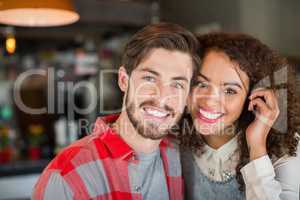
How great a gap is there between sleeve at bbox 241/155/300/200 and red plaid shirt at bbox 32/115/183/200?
21 cm

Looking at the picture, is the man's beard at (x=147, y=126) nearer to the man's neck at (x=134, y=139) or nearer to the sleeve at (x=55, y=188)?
the man's neck at (x=134, y=139)

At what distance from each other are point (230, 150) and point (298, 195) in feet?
0.70

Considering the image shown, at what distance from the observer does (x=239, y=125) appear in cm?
111

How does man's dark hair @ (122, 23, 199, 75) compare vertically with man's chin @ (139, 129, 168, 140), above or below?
above

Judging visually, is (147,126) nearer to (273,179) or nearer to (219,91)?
(219,91)

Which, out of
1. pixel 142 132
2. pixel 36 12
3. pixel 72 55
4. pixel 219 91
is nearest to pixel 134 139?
pixel 142 132

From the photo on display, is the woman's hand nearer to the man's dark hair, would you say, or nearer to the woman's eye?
the woman's eye

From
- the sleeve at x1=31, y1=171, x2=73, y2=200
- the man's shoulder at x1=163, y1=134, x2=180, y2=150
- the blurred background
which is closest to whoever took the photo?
the sleeve at x1=31, y1=171, x2=73, y2=200

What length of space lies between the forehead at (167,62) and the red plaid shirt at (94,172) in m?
0.19

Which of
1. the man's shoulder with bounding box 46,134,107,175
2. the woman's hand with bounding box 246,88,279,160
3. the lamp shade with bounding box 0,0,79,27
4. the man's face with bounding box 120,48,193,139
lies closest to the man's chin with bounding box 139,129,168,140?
the man's face with bounding box 120,48,193,139

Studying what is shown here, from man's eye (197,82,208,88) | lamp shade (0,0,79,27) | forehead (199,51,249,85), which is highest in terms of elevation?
lamp shade (0,0,79,27)

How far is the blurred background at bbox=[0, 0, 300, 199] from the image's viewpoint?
4.49 feet

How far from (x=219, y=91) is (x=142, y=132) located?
215mm

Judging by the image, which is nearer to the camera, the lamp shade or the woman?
the woman
